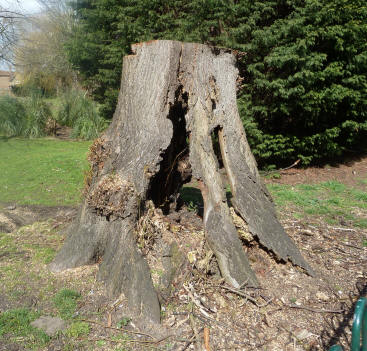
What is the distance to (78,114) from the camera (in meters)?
14.9

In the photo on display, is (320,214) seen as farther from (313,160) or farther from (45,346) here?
(45,346)

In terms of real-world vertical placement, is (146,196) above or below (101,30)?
below

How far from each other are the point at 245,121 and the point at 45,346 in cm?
659

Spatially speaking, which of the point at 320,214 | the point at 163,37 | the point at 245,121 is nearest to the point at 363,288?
the point at 320,214

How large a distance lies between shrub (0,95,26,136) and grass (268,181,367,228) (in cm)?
1053

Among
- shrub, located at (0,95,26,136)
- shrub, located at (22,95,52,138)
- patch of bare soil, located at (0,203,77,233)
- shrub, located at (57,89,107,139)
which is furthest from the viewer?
shrub, located at (57,89,107,139)

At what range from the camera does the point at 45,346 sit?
2762 millimetres

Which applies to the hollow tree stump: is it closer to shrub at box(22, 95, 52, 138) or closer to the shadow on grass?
the shadow on grass

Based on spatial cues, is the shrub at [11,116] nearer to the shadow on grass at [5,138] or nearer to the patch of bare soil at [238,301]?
the shadow on grass at [5,138]

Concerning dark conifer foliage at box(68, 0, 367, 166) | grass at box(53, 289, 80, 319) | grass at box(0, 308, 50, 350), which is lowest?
grass at box(0, 308, 50, 350)

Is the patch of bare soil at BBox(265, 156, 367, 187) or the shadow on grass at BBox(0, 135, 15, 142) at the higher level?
the patch of bare soil at BBox(265, 156, 367, 187)

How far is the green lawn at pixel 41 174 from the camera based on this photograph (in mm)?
6621

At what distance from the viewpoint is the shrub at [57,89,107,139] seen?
14.1 meters

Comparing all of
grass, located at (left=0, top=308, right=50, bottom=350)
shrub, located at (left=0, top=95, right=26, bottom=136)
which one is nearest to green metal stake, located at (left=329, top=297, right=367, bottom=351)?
grass, located at (left=0, top=308, right=50, bottom=350)
